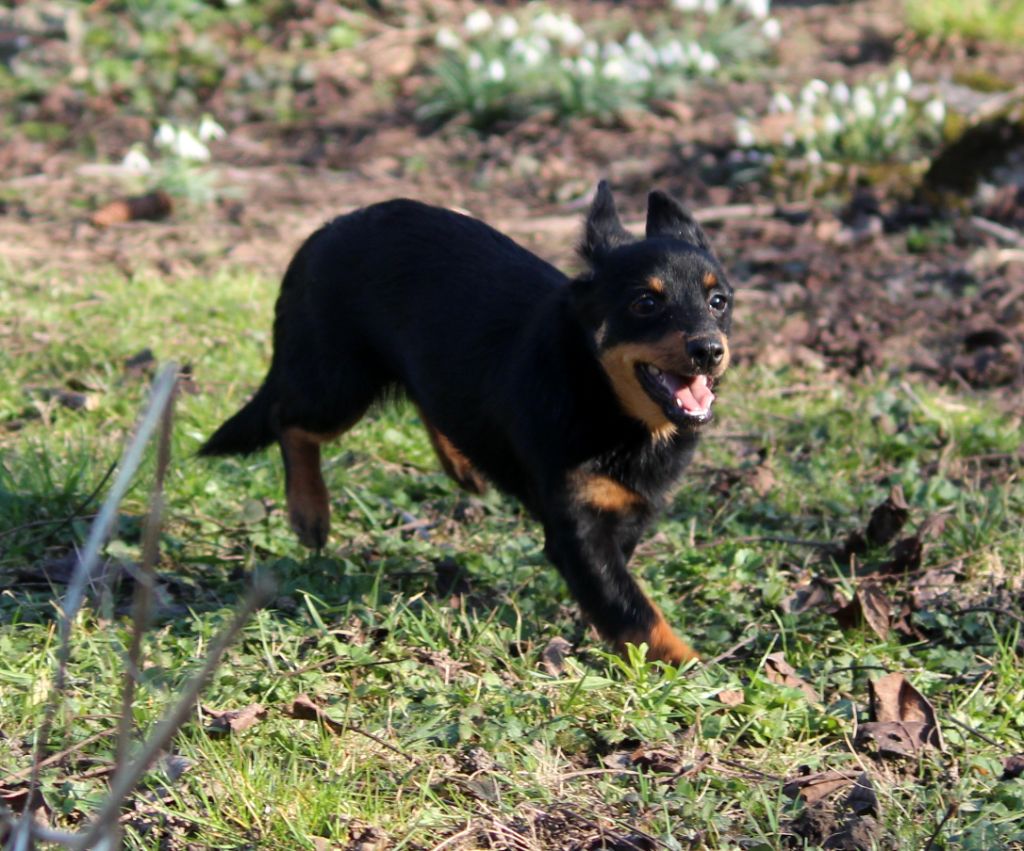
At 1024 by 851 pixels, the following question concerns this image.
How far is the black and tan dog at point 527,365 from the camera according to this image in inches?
155

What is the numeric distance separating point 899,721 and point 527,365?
1.45m

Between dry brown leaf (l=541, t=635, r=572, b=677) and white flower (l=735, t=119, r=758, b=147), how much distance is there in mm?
5693

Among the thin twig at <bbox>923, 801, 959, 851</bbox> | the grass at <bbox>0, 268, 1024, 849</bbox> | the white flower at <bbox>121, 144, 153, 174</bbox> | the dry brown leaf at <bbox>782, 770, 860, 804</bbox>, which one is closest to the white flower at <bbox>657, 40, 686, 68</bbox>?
the white flower at <bbox>121, 144, 153, 174</bbox>

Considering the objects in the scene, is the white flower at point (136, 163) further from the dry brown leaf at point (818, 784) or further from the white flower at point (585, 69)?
the dry brown leaf at point (818, 784)

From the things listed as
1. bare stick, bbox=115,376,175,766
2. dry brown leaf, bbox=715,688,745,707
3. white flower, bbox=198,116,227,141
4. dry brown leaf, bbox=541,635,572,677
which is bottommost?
white flower, bbox=198,116,227,141

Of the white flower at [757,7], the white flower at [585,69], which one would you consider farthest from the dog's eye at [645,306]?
the white flower at [757,7]

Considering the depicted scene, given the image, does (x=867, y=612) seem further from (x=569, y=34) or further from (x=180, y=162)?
(x=569, y=34)

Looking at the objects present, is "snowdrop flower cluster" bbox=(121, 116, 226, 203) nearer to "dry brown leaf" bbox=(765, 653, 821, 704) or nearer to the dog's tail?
the dog's tail

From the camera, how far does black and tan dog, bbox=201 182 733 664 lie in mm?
3934

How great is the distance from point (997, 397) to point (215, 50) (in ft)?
24.7

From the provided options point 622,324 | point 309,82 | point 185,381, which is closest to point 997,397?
point 622,324

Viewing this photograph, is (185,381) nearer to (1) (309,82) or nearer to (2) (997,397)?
(2) (997,397)

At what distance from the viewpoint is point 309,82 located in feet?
36.3

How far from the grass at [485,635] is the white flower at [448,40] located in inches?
212
